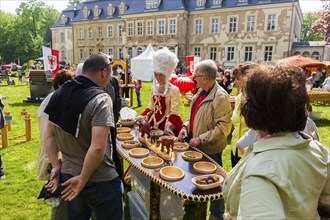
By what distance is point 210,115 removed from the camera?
2594 mm

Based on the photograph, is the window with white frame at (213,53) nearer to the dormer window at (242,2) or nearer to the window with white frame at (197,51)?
the window with white frame at (197,51)

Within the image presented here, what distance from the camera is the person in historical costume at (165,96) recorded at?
3.10 meters

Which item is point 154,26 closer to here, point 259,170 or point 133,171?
point 133,171

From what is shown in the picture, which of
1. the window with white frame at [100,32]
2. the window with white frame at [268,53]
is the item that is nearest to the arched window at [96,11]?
the window with white frame at [100,32]

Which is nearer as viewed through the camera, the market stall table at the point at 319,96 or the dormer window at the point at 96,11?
the market stall table at the point at 319,96

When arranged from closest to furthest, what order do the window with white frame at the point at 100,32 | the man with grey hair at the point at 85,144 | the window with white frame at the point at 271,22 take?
the man with grey hair at the point at 85,144, the window with white frame at the point at 271,22, the window with white frame at the point at 100,32

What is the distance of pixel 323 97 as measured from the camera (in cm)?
870

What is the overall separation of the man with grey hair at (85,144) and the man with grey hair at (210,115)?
1.08m

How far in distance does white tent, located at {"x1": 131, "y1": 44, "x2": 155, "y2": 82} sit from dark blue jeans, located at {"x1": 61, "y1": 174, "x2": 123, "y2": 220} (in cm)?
1840

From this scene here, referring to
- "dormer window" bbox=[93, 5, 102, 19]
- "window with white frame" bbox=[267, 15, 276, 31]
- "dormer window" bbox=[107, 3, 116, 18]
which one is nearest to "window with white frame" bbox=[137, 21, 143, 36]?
"dormer window" bbox=[107, 3, 116, 18]

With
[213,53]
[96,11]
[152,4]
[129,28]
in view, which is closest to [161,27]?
[152,4]

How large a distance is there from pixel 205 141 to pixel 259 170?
1.78 meters

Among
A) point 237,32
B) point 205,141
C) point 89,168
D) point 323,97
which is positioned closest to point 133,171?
point 205,141

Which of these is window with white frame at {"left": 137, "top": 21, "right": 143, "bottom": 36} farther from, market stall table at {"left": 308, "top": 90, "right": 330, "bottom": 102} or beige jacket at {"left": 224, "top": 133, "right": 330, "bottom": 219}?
beige jacket at {"left": 224, "top": 133, "right": 330, "bottom": 219}
